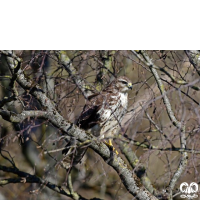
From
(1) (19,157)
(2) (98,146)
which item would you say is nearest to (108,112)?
(2) (98,146)

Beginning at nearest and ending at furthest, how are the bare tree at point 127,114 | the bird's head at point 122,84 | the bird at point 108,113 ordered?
the bare tree at point 127,114 → the bird at point 108,113 → the bird's head at point 122,84

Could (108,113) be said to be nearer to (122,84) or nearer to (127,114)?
(122,84)

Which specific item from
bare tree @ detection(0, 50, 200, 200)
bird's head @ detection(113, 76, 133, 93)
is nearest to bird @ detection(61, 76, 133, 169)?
bird's head @ detection(113, 76, 133, 93)

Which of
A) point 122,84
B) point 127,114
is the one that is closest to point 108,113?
point 122,84

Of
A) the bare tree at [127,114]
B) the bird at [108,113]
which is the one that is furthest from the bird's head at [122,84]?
the bare tree at [127,114]


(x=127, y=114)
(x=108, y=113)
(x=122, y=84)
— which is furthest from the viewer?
(x=122, y=84)

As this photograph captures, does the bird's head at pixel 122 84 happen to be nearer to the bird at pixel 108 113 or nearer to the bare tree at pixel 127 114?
the bird at pixel 108 113

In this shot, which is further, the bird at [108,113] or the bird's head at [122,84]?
the bird's head at [122,84]

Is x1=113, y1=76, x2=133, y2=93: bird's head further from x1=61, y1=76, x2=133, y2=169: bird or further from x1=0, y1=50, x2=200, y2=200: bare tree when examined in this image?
x1=0, y1=50, x2=200, y2=200: bare tree

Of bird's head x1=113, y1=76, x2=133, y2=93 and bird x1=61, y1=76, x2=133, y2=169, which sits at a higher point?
bird's head x1=113, y1=76, x2=133, y2=93

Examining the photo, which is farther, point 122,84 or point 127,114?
point 122,84

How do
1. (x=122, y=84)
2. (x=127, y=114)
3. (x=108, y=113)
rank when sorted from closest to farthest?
(x=127, y=114)
(x=108, y=113)
(x=122, y=84)
